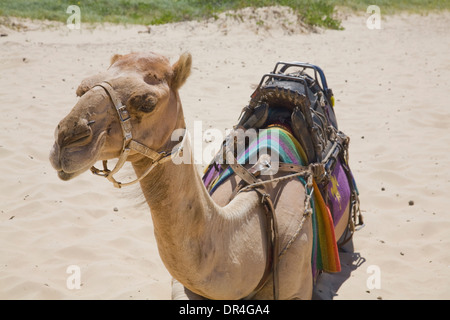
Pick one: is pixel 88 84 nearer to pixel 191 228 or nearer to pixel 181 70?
pixel 181 70

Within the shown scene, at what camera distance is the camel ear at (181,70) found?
6.24 ft

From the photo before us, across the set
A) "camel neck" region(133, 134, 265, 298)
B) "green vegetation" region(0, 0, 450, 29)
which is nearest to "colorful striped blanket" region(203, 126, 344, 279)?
"camel neck" region(133, 134, 265, 298)

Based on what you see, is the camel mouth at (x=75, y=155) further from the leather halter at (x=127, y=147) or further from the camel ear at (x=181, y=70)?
the camel ear at (x=181, y=70)

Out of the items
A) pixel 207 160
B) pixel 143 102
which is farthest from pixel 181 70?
pixel 207 160

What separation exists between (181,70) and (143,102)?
0.25 metres

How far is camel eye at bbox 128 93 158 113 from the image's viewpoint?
176 centimetres

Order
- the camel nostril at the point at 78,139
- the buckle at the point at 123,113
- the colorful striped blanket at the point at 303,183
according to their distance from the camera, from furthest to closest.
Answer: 1. the colorful striped blanket at the point at 303,183
2. the buckle at the point at 123,113
3. the camel nostril at the point at 78,139

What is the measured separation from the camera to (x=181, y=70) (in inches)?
75.7

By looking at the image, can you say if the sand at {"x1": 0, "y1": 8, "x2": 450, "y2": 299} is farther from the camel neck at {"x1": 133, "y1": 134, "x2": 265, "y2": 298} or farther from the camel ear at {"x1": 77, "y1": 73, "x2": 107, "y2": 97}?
the camel ear at {"x1": 77, "y1": 73, "x2": 107, "y2": 97}

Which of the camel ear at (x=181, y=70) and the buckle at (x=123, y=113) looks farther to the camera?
the camel ear at (x=181, y=70)

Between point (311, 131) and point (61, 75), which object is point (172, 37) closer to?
point (61, 75)

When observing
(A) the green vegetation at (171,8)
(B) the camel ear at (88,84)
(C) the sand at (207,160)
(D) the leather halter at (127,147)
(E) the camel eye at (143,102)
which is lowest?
→ (C) the sand at (207,160)

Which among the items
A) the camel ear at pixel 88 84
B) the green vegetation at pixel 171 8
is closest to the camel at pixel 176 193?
the camel ear at pixel 88 84

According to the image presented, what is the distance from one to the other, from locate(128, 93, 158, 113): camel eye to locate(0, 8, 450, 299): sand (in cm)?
53
